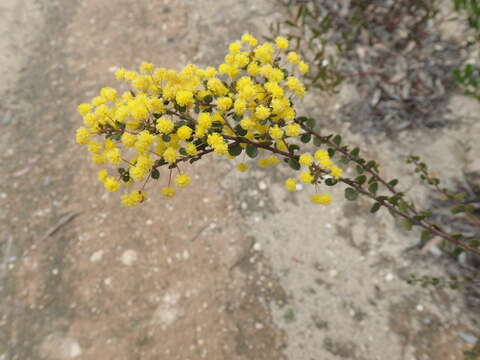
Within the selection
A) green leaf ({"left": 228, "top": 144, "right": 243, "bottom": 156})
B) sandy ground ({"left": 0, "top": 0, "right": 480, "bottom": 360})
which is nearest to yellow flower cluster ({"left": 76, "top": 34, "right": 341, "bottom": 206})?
green leaf ({"left": 228, "top": 144, "right": 243, "bottom": 156})

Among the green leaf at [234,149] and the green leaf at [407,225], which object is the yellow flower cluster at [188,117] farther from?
the green leaf at [407,225]

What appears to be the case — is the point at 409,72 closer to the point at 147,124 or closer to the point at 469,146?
the point at 469,146

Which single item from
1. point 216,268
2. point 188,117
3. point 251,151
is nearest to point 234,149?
point 251,151

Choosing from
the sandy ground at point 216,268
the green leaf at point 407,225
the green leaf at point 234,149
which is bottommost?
the sandy ground at point 216,268

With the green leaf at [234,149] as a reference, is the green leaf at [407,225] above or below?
below

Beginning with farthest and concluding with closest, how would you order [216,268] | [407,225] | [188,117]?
[216,268] → [407,225] → [188,117]

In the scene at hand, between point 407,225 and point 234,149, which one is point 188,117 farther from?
point 407,225

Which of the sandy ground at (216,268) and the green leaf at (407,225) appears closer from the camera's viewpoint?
the green leaf at (407,225)

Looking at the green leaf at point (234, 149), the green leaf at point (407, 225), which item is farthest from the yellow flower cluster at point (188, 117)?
the green leaf at point (407, 225)

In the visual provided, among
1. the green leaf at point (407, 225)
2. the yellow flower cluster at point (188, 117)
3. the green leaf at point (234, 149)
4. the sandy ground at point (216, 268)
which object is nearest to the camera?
the yellow flower cluster at point (188, 117)
